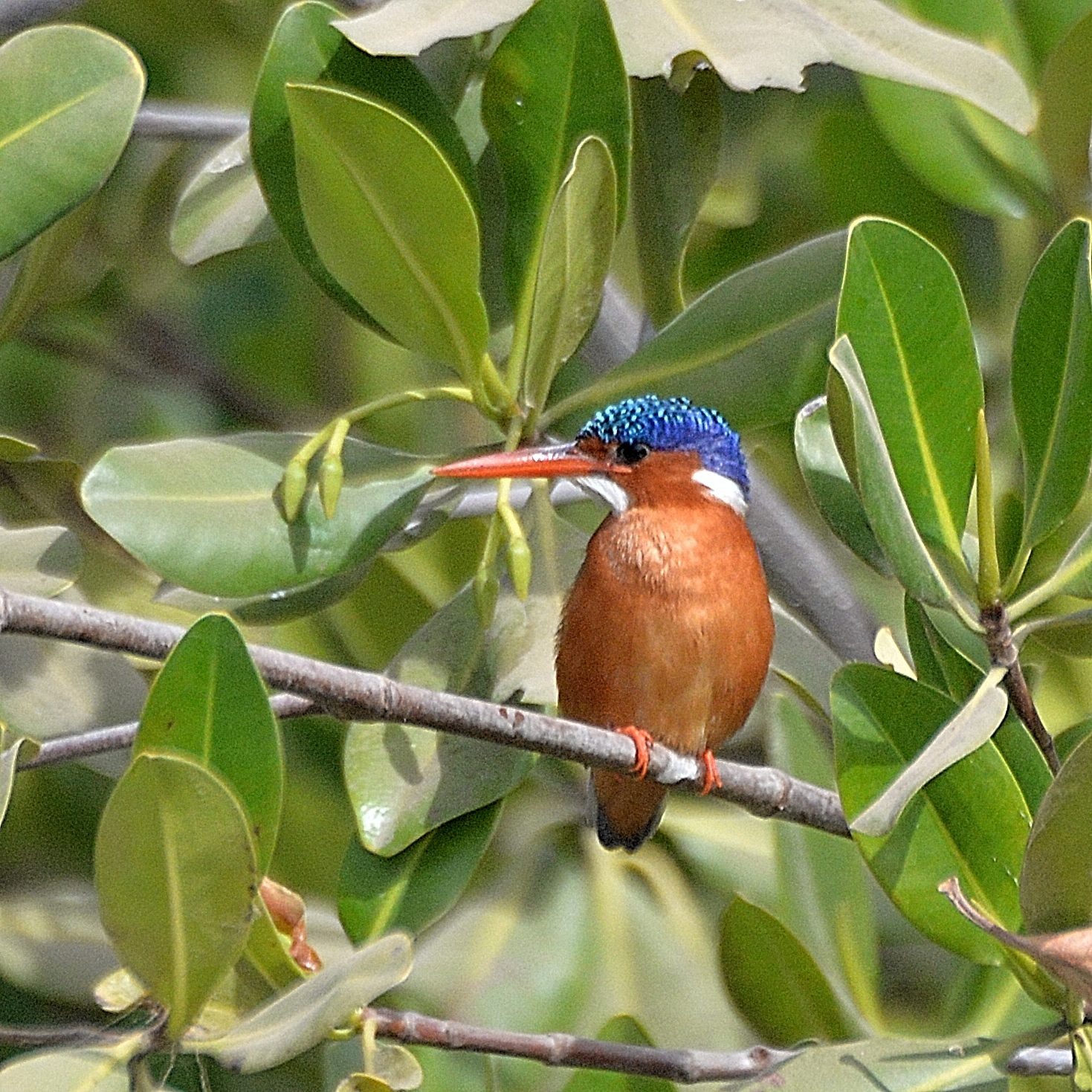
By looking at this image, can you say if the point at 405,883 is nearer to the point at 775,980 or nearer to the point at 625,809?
the point at 775,980

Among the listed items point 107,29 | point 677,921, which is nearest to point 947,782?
point 677,921

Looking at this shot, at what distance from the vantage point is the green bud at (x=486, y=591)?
202cm

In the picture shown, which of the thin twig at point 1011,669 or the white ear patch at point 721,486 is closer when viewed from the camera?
the thin twig at point 1011,669

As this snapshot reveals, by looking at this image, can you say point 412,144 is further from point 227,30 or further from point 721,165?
point 227,30

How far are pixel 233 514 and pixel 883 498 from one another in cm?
72

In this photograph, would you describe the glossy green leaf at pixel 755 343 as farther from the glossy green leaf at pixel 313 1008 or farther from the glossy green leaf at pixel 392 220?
the glossy green leaf at pixel 313 1008

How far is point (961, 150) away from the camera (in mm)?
2748

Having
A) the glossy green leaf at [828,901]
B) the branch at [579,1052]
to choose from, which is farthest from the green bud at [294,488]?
the glossy green leaf at [828,901]

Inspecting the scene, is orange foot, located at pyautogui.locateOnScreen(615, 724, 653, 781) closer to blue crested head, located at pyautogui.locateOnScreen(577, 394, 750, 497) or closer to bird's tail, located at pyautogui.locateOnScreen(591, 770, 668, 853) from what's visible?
bird's tail, located at pyautogui.locateOnScreen(591, 770, 668, 853)

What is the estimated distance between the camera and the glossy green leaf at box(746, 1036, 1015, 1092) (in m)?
1.76

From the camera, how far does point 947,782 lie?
183 centimetres

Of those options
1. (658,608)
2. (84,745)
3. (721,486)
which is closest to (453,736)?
(84,745)

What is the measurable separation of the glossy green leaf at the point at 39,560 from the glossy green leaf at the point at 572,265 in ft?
1.87

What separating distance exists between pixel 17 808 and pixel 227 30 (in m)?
1.58
